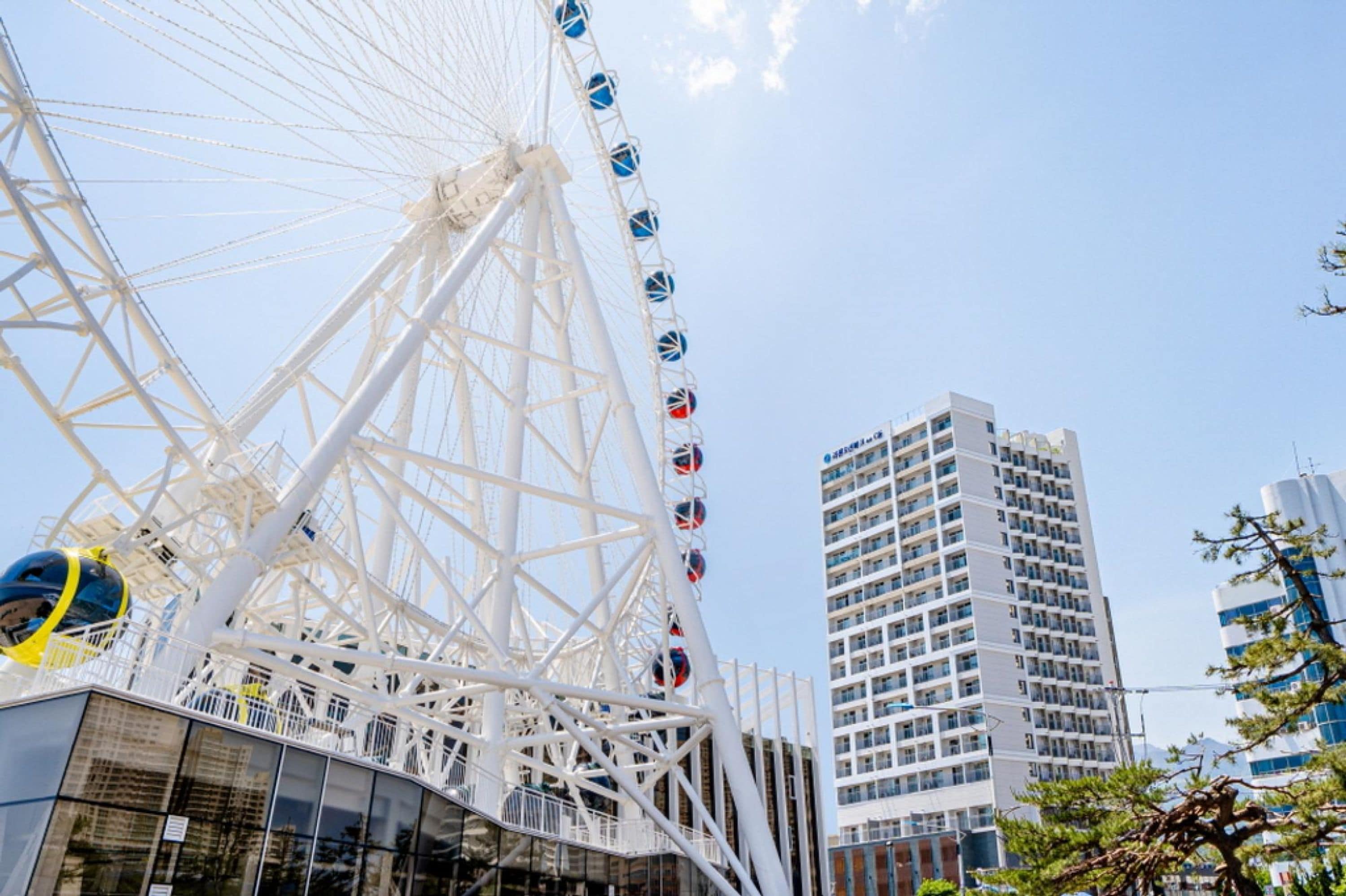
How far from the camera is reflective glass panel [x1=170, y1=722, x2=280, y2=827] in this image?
14.8 m

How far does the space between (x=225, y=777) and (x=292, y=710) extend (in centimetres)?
1820

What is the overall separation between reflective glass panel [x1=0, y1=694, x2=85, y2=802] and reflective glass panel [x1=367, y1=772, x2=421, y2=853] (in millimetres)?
5445

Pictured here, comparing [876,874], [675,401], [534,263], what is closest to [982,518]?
[876,874]

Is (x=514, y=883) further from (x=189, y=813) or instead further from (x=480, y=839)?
(x=189, y=813)

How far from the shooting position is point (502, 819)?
23969mm

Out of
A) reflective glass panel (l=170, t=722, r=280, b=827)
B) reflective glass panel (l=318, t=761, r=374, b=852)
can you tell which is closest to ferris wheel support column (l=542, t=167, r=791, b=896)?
reflective glass panel (l=318, t=761, r=374, b=852)

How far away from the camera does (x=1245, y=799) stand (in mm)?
18938

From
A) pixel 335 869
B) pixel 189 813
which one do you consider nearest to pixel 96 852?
pixel 189 813

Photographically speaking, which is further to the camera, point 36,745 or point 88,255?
point 88,255

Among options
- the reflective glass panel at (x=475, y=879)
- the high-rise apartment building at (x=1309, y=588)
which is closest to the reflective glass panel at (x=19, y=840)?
the reflective glass panel at (x=475, y=879)

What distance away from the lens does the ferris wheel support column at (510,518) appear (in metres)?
26.5

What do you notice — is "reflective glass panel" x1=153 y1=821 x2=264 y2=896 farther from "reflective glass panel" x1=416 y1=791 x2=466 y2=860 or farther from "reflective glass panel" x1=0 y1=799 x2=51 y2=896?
"reflective glass panel" x1=416 y1=791 x2=466 y2=860

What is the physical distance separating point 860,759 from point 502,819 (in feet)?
231

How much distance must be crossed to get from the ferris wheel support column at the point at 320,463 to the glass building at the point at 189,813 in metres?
3.99
